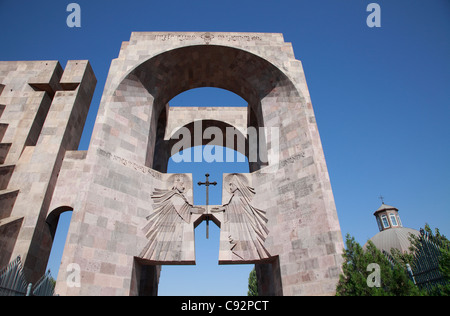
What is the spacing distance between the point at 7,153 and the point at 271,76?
13.3 meters

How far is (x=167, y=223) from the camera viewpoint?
1151 cm

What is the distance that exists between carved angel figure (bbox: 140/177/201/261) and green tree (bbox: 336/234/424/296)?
618 centimetres

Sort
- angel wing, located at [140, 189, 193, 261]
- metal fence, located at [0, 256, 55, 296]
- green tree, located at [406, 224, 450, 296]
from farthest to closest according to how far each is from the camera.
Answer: angel wing, located at [140, 189, 193, 261]
green tree, located at [406, 224, 450, 296]
metal fence, located at [0, 256, 55, 296]

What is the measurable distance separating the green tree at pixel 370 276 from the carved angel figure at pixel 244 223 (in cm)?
324

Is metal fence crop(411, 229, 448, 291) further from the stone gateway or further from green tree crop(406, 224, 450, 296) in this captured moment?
the stone gateway

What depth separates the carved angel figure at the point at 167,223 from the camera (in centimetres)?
1072

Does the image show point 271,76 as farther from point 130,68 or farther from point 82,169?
point 82,169

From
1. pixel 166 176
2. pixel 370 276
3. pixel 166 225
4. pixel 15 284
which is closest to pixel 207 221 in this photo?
pixel 166 225

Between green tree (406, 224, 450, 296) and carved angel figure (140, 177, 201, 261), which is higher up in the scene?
carved angel figure (140, 177, 201, 261)

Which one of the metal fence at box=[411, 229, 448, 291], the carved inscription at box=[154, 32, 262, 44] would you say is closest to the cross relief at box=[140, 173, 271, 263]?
the metal fence at box=[411, 229, 448, 291]

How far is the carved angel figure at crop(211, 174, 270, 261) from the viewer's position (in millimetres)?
10875

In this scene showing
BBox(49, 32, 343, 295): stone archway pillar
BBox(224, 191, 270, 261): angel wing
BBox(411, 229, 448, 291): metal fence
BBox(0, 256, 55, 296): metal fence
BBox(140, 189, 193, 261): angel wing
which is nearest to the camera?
BBox(0, 256, 55, 296): metal fence

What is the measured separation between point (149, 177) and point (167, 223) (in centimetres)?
236

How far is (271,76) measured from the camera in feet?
47.9
